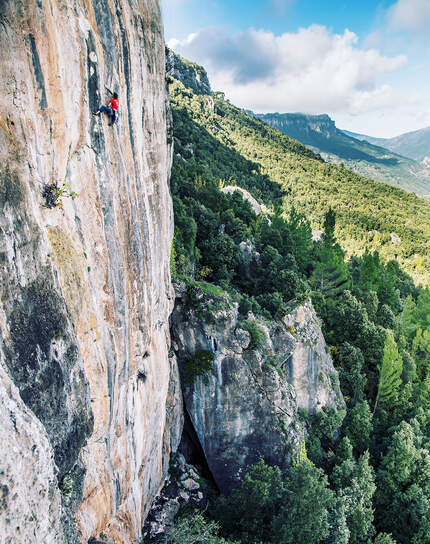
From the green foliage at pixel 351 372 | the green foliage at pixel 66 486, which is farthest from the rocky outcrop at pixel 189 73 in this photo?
the green foliage at pixel 66 486

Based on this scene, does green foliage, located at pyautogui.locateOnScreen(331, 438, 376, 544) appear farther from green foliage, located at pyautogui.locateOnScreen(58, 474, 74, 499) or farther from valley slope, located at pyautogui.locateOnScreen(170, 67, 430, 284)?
valley slope, located at pyautogui.locateOnScreen(170, 67, 430, 284)

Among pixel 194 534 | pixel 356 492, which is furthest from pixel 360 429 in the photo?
pixel 194 534

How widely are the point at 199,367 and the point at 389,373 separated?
20609 millimetres

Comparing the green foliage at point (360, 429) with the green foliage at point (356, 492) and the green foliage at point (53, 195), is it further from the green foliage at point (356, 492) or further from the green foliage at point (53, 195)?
the green foliage at point (53, 195)

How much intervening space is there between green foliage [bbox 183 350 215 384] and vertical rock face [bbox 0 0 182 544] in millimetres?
5819

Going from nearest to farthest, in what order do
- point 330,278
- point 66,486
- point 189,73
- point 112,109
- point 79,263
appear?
1. point 66,486
2. point 79,263
3. point 112,109
4. point 330,278
5. point 189,73

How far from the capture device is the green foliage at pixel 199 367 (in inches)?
927

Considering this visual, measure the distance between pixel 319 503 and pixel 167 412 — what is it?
34.1 ft

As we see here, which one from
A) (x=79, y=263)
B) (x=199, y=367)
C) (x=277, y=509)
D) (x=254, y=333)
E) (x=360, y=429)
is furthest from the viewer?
(x=360, y=429)

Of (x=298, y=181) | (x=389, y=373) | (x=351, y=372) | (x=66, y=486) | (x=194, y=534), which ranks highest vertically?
(x=298, y=181)

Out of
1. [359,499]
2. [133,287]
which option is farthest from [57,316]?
[359,499]

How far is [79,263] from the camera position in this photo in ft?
35.7

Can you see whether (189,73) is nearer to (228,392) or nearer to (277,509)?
(228,392)

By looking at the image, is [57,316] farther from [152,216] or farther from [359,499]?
[359,499]
